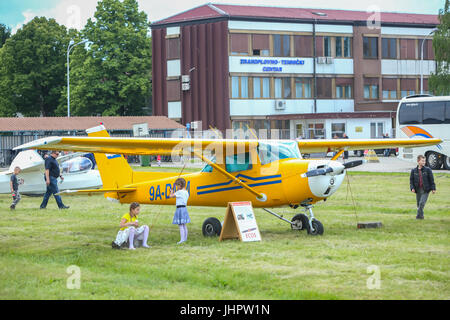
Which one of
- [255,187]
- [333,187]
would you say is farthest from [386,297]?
→ [255,187]

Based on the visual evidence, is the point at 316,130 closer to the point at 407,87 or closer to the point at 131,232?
the point at 407,87

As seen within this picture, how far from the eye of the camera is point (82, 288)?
8.57 metres

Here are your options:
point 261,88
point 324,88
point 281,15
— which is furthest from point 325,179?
point 324,88

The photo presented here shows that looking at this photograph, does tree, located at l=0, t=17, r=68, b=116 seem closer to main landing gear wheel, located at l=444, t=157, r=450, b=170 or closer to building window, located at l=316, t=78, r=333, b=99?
building window, located at l=316, t=78, r=333, b=99

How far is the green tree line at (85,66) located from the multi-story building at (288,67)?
3.75 m

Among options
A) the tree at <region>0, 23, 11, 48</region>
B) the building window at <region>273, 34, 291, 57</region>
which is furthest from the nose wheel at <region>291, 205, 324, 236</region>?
the tree at <region>0, 23, 11, 48</region>

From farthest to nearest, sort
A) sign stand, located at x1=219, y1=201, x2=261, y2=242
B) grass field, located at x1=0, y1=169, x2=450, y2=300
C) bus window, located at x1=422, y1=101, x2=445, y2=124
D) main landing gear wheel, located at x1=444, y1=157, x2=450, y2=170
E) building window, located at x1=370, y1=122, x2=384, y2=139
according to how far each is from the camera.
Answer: building window, located at x1=370, y1=122, x2=384, y2=139 < bus window, located at x1=422, y1=101, x2=445, y2=124 < main landing gear wheel, located at x1=444, y1=157, x2=450, y2=170 < sign stand, located at x1=219, y1=201, x2=261, y2=242 < grass field, located at x1=0, y1=169, x2=450, y2=300

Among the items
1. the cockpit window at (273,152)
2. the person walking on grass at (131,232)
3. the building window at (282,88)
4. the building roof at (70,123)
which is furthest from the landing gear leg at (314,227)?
the building window at (282,88)

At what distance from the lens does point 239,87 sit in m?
57.1

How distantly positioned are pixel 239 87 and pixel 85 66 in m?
14.8

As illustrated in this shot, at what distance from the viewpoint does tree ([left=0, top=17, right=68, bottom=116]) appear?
65.1 m

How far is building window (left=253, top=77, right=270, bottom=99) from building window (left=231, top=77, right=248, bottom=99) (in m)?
0.94

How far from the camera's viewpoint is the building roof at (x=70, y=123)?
1784 inches
